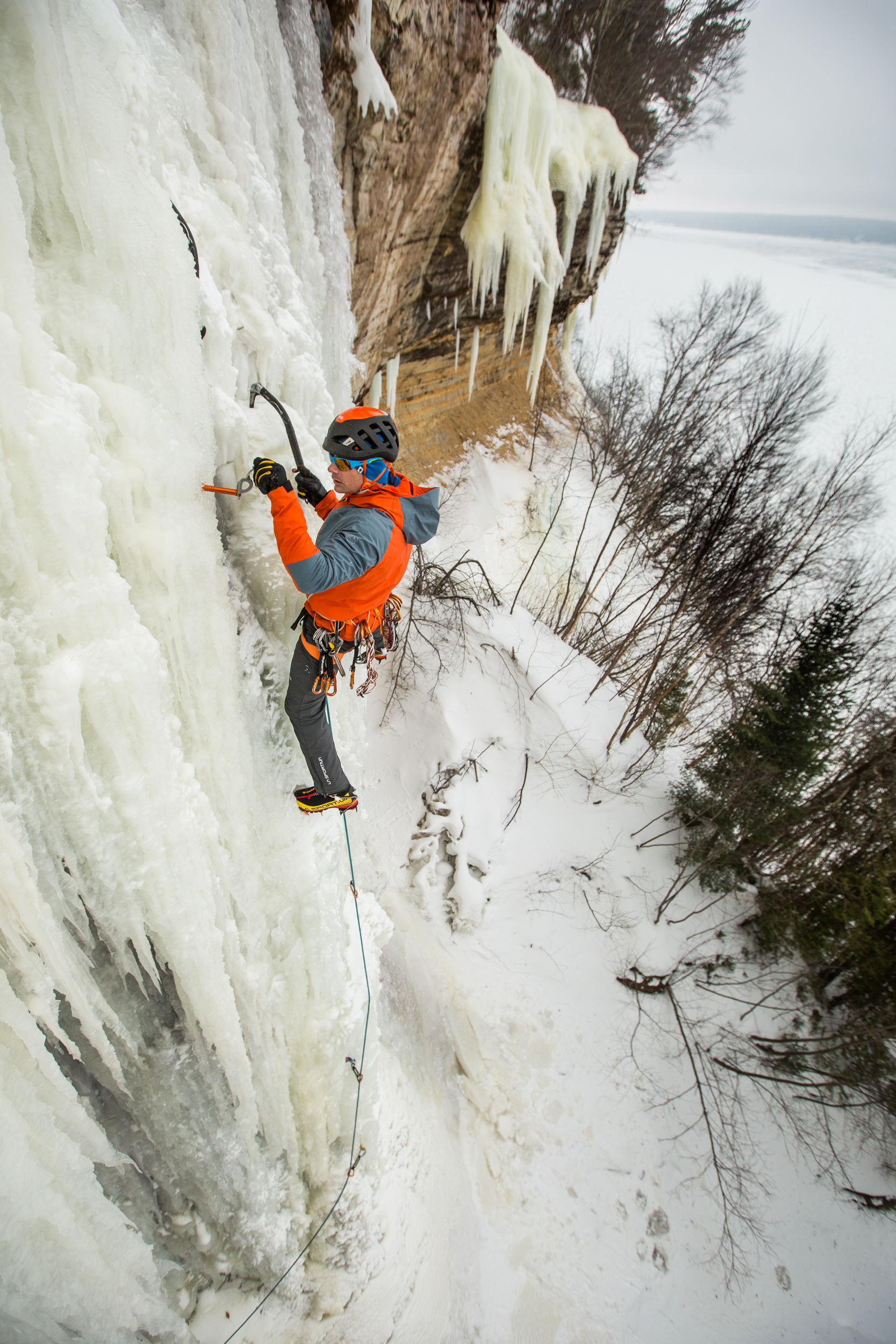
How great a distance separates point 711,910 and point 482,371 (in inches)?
375

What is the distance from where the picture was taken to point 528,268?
6.16m

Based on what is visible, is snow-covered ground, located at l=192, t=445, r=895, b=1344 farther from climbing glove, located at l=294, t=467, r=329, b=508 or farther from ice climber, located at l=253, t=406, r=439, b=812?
climbing glove, located at l=294, t=467, r=329, b=508

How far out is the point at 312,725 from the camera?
8.48 feet

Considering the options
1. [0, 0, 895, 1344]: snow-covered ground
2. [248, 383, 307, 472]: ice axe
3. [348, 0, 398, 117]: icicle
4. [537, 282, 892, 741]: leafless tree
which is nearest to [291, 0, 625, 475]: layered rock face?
[348, 0, 398, 117]: icicle

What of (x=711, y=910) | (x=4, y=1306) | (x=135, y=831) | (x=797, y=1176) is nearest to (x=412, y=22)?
(x=135, y=831)

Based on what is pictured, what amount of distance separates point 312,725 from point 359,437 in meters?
1.26

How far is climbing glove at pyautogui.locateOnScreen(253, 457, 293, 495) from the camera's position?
1885 mm

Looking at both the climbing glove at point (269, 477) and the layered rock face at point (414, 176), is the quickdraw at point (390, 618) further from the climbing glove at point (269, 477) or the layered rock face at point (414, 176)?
the layered rock face at point (414, 176)

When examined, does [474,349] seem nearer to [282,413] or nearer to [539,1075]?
[282,413]

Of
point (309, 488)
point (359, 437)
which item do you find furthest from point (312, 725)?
point (359, 437)

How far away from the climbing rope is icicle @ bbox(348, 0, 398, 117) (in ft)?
13.9

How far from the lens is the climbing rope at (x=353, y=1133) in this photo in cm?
325

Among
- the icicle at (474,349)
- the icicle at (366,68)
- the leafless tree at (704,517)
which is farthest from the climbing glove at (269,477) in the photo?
the leafless tree at (704,517)

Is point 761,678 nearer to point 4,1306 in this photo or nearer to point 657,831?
point 657,831
